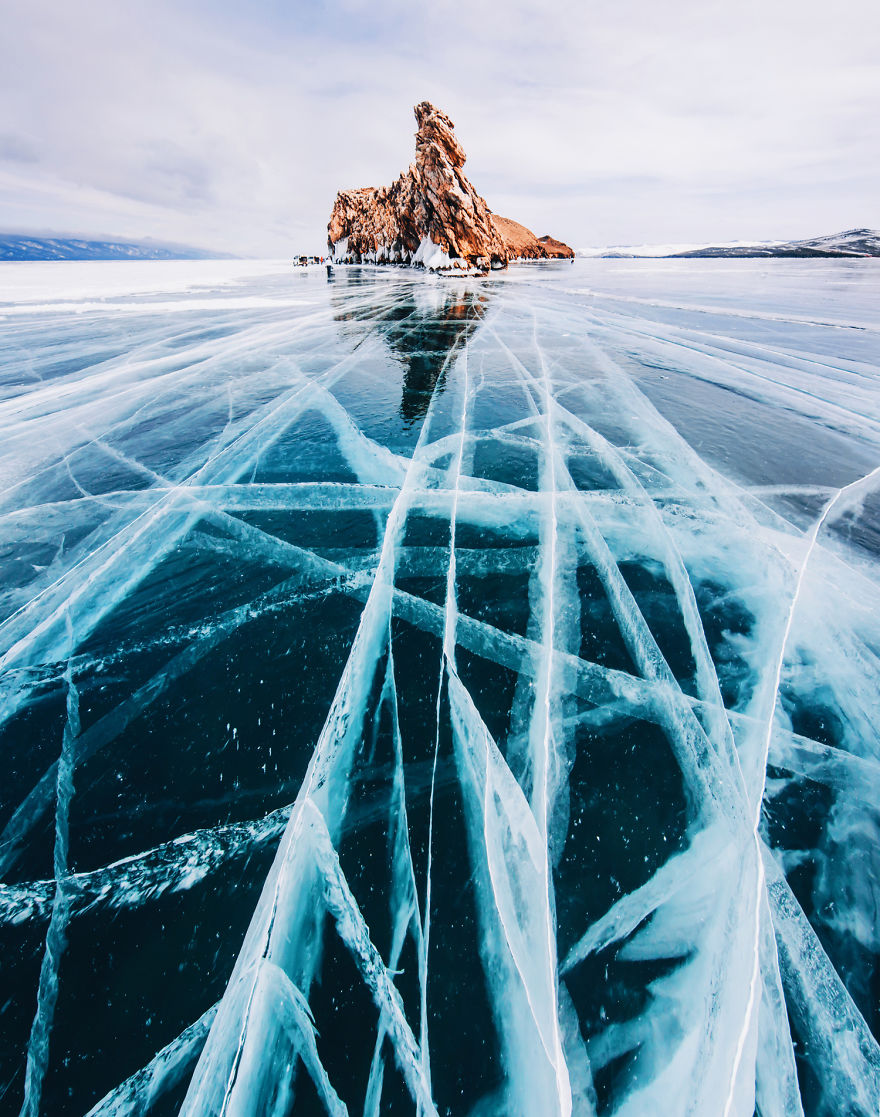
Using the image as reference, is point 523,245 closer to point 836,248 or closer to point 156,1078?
point 836,248

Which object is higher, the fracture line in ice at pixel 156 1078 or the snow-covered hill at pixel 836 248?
the snow-covered hill at pixel 836 248

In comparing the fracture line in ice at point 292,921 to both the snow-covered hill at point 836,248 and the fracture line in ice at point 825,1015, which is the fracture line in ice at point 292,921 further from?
the snow-covered hill at point 836,248

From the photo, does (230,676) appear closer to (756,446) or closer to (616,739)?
(616,739)

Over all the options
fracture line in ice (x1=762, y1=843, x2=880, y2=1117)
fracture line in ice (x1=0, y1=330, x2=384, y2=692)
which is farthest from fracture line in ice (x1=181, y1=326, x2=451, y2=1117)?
fracture line in ice (x1=0, y1=330, x2=384, y2=692)

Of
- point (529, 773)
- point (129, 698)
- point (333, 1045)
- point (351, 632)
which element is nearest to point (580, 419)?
point (351, 632)

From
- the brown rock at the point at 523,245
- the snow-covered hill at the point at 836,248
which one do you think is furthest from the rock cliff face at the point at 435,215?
the snow-covered hill at the point at 836,248

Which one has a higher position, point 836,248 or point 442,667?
point 836,248

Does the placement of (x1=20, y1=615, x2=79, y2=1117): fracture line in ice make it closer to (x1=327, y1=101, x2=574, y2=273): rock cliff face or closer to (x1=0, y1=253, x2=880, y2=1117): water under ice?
(x1=0, y1=253, x2=880, y2=1117): water under ice

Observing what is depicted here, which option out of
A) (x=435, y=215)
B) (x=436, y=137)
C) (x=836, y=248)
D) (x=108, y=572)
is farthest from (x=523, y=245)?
(x=108, y=572)
